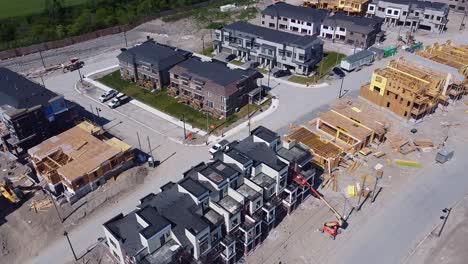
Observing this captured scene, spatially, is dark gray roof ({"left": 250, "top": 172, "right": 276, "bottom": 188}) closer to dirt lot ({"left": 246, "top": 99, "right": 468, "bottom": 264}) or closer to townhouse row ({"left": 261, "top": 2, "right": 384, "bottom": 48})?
dirt lot ({"left": 246, "top": 99, "right": 468, "bottom": 264})

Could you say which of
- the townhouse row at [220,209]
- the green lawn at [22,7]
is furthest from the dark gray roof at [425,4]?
the green lawn at [22,7]

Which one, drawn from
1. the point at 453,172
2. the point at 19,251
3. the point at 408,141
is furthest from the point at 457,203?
the point at 19,251

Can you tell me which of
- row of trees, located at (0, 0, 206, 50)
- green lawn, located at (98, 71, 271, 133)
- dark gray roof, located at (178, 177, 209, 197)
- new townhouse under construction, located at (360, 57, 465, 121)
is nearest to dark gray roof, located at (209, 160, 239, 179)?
dark gray roof, located at (178, 177, 209, 197)

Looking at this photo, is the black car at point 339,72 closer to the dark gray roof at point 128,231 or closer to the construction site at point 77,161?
the construction site at point 77,161

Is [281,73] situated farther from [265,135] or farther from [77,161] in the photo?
[77,161]

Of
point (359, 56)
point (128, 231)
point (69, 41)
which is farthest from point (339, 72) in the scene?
point (69, 41)

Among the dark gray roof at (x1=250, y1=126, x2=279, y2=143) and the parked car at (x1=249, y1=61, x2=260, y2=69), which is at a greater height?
the dark gray roof at (x1=250, y1=126, x2=279, y2=143)

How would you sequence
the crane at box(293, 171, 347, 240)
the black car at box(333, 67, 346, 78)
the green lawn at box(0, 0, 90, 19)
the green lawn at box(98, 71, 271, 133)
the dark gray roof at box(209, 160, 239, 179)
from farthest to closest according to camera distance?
the green lawn at box(0, 0, 90, 19)
the black car at box(333, 67, 346, 78)
the green lawn at box(98, 71, 271, 133)
the crane at box(293, 171, 347, 240)
the dark gray roof at box(209, 160, 239, 179)
